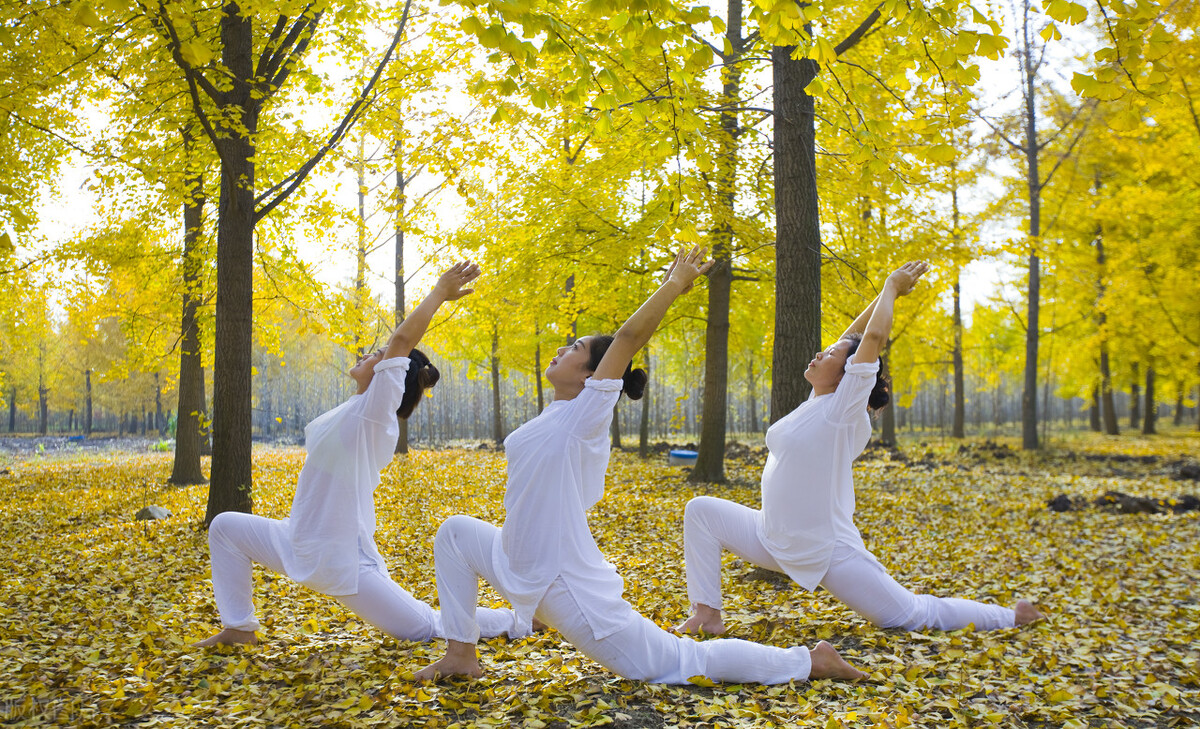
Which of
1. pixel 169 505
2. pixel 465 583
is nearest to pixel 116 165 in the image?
pixel 169 505

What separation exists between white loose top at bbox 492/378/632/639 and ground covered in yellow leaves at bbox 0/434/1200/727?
444 mm

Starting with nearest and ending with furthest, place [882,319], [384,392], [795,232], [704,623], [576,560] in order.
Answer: [576,560] < [384,392] < [882,319] < [704,623] < [795,232]

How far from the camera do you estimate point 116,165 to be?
1012 cm

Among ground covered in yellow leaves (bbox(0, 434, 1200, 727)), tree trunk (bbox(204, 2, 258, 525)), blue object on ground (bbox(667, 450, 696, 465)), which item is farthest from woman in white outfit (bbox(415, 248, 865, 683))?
blue object on ground (bbox(667, 450, 696, 465))

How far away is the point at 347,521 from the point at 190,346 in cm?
908

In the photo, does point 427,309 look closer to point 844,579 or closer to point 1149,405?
point 844,579

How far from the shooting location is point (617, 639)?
9.95ft

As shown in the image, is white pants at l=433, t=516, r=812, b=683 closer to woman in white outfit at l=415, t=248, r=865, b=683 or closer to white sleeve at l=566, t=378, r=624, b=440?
woman in white outfit at l=415, t=248, r=865, b=683

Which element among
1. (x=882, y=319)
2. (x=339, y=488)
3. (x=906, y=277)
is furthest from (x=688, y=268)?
(x=339, y=488)

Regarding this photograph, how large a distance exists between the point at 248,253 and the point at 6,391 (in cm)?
3666

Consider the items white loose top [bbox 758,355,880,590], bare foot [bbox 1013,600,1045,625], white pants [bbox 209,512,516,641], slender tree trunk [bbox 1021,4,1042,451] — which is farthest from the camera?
slender tree trunk [bbox 1021,4,1042,451]

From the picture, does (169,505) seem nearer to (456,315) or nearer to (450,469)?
(450,469)

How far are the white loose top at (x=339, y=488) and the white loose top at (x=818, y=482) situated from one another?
79.6 inches

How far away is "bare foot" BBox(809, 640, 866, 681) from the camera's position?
3.28 metres
